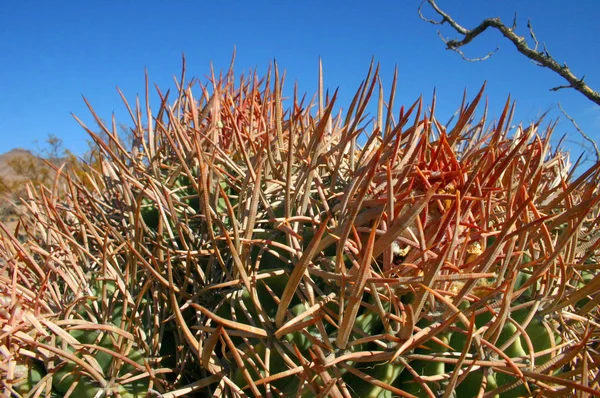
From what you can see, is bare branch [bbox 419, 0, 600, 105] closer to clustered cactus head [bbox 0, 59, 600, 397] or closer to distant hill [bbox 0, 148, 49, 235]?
clustered cactus head [bbox 0, 59, 600, 397]

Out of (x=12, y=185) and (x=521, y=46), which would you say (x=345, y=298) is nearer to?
(x=521, y=46)

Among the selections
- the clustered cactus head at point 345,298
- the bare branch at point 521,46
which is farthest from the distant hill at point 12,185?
the bare branch at point 521,46

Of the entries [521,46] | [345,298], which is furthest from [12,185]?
[345,298]

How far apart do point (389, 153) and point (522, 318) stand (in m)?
0.32

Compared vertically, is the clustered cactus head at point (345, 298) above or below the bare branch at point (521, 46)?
below

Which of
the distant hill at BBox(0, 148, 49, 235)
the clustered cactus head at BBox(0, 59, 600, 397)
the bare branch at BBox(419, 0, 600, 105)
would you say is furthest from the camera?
the distant hill at BBox(0, 148, 49, 235)

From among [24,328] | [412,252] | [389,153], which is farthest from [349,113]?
[24,328]

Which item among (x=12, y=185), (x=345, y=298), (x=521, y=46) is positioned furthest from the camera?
(x=12, y=185)

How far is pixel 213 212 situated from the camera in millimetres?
792

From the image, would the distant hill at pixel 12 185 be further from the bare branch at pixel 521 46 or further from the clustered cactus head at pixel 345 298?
the bare branch at pixel 521 46

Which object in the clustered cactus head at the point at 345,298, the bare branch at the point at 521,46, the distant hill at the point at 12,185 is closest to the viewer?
the clustered cactus head at the point at 345,298

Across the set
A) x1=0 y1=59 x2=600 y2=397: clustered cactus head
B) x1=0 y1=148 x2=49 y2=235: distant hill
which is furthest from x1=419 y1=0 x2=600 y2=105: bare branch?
x1=0 y1=148 x2=49 y2=235: distant hill

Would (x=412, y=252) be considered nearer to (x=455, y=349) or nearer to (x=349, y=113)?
(x=455, y=349)

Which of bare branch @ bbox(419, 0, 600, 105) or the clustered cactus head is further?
bare branch @ bbox(419, 0, 600, 105)
